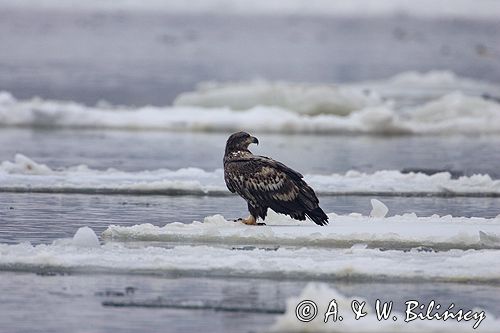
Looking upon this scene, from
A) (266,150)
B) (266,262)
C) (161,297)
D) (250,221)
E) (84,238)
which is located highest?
(266,150)

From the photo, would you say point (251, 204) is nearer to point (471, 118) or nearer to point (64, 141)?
point (64, 141)

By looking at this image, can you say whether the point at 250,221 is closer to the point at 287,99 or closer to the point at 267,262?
the point at 267,262

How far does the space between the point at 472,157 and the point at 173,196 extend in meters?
6.38

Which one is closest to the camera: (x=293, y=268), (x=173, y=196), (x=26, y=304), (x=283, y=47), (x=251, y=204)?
(x=26, y=304)

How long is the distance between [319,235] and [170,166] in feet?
23.4

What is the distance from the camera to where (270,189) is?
1270cm

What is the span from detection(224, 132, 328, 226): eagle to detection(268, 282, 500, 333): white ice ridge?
3.15m

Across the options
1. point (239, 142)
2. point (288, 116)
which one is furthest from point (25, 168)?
point (288, 116)

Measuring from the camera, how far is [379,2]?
93.9 m

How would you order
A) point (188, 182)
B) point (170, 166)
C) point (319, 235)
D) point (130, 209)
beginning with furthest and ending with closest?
point (170, 166)
point (188, 182)
point (130, 209)
point (319, 235)

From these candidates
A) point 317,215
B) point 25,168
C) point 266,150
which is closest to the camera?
point 317,215

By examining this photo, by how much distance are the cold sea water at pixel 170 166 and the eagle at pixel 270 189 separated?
60 cm

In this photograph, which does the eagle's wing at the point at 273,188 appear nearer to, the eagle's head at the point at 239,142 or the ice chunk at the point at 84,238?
the eagle's head at the point at 239,142

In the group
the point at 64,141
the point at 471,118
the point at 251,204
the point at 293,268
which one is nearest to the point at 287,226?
the point at 251,204
